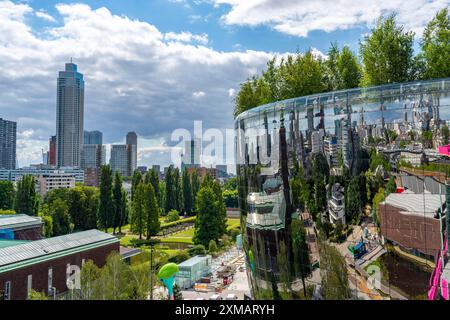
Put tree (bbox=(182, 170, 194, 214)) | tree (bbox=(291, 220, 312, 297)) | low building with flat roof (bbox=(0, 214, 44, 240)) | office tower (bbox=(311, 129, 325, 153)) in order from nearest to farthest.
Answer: office tower (bbox=(311, 129, 325, 153))
tree (bbox=(291, 220, 312, 297))
low building with flat roof (bbox=(0, 214, 44, 240))
tree (bbox=(182, 170, 194, 214))

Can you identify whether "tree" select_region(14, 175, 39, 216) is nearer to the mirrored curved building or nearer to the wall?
the wall

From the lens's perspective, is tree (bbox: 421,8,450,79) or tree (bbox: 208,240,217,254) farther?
tree (bbox: 208,240,217,254)

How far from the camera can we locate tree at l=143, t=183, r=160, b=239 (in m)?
33.2

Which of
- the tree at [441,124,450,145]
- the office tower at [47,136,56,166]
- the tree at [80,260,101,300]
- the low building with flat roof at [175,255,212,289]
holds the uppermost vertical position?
the office tower at [47,136,56,166]

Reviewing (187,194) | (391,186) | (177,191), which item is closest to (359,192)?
(391,186)

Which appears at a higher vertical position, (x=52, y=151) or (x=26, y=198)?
(x=52, y=151)

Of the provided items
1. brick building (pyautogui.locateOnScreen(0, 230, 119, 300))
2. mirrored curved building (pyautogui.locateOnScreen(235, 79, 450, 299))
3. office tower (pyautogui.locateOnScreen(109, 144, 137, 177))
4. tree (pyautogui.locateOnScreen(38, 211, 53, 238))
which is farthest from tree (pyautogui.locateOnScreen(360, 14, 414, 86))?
office tower (pyautogui.locateOnScreen(109, 144, 137, 177))

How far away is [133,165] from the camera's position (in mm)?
109250

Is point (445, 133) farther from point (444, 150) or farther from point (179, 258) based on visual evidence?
point (179, 258)

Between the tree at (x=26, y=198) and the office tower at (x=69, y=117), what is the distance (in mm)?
87157

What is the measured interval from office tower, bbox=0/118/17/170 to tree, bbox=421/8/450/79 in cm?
12216

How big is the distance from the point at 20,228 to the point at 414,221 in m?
26.3

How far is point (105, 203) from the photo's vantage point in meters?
35.8

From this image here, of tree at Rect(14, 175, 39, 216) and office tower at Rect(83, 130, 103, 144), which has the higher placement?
office tower at Rect(83, 130, 103, 144)
